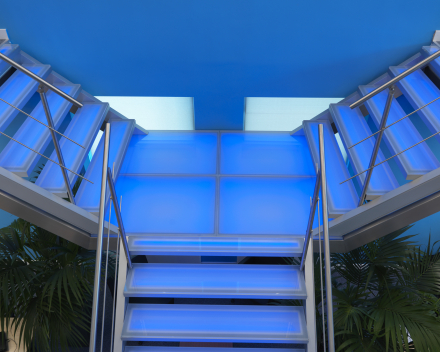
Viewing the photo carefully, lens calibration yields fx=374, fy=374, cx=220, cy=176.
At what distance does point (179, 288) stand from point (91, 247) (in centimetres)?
70

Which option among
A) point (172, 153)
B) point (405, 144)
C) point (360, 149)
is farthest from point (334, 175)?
point (172, 153)

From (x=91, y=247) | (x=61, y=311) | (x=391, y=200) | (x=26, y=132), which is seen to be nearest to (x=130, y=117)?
(x=26, y=132)

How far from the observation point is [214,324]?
2.08m

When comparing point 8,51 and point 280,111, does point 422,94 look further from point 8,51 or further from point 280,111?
point 8,51

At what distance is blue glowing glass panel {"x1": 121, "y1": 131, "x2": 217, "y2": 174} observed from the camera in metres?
3.24

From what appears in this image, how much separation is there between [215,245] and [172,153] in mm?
1356

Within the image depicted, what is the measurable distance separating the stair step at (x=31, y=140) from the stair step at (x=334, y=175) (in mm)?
1935

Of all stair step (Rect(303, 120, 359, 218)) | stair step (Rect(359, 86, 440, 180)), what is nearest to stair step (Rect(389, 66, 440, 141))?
stair step (Rect(359, 86, 440, 180))

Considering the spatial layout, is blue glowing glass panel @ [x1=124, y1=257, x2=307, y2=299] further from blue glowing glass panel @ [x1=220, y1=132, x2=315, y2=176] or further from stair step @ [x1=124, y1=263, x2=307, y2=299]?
blue glowing glass panel @ [x1=220, y1=132, x2=315, y2=176]

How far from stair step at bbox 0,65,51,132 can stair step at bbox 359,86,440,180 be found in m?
2.66

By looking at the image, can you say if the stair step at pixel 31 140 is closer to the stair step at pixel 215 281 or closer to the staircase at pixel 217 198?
the staircase at pixel 217 198

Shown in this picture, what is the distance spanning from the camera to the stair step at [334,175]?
8.40 ft

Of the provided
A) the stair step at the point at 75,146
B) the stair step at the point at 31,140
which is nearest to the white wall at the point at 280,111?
the stair step at the point at 75,146

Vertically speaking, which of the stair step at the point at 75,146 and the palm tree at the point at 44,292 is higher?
the stair step at the point at 75,146
